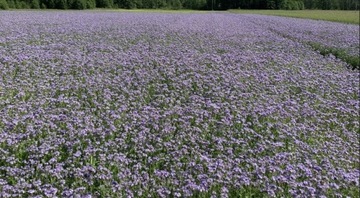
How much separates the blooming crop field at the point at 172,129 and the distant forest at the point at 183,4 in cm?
3886

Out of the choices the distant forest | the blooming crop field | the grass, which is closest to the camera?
the blooming crop field

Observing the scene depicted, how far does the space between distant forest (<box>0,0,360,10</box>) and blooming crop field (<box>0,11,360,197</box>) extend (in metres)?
38.9

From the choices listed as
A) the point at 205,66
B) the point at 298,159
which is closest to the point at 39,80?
the point at 205,66

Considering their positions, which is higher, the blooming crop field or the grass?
the blooming crop field

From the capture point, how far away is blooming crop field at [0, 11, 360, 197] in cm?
347

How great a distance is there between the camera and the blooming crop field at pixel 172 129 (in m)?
3.47

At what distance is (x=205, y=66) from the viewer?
8.37 metres

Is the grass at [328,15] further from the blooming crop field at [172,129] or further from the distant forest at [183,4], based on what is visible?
the blooming crop field at [172,129]

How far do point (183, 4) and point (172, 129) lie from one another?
84.7 m

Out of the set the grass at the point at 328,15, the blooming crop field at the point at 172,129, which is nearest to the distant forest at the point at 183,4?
the grass at the point at 328,15

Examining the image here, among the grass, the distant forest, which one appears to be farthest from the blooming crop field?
the distant forest

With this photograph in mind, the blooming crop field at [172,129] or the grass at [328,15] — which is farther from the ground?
the blooming crop field at [172,129]

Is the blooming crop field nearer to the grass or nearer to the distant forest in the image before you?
the grass

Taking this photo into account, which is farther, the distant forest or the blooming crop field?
the distant forest
